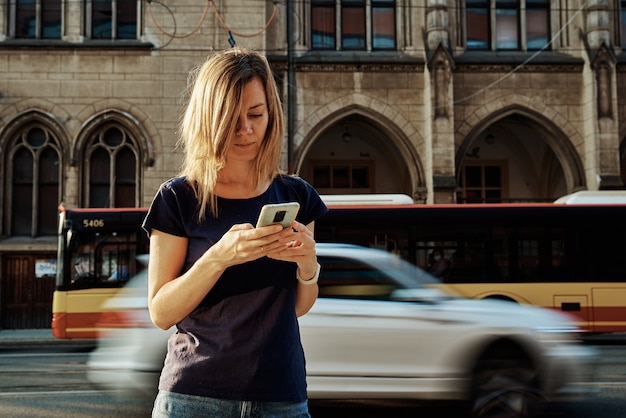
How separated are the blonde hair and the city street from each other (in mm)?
4857

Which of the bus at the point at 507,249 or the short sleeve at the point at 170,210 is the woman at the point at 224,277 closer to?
the short sleeve at the point at 170,210

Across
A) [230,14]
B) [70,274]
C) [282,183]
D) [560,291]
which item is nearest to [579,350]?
[282,183]

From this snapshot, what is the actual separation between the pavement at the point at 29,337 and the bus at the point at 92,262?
2.62 meters

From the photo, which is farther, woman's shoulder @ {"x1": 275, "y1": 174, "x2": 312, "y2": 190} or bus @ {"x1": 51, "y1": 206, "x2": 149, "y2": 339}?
bus @ {"x1": 51, "y1": 206, "x2": 149, "y2": 339}

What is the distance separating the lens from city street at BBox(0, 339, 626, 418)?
6.68 meters

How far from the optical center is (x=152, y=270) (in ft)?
5.77

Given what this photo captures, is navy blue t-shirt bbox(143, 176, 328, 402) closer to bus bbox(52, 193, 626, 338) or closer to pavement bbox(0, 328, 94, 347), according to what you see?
bus bbox(52, 193, 626, 338)

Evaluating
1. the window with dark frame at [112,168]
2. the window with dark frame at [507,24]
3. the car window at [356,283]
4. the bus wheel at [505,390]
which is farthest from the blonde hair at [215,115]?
the window with dark frame at [507,24]

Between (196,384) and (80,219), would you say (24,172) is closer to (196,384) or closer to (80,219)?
(80,219)

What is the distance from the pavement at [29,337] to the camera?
15156 millimetres

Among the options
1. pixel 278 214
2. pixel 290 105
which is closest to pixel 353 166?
pixel 290 105

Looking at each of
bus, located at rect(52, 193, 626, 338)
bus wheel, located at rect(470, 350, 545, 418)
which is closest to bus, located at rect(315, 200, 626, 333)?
bus, located at rect(52, 193, 626, 338)

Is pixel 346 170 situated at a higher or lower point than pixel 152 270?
higher

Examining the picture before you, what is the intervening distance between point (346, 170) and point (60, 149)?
28.6ft
